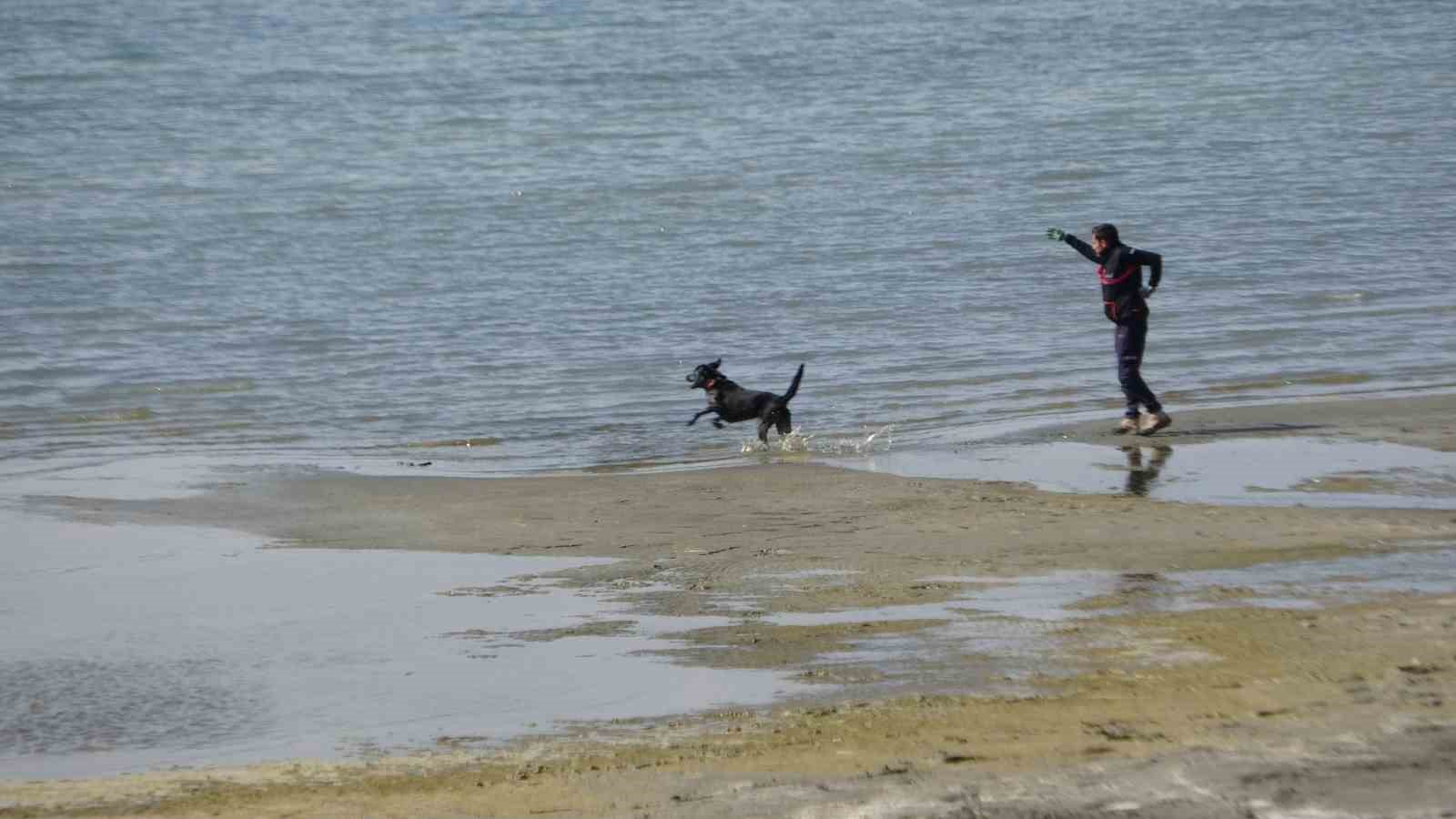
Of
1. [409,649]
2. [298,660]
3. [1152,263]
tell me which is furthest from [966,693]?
[1152,263]

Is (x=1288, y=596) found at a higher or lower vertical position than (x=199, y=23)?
lower

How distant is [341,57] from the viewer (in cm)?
4222

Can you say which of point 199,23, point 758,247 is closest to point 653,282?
point 758,247

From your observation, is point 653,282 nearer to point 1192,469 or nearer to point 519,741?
point 1192,469

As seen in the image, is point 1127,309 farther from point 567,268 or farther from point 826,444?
point 567,268

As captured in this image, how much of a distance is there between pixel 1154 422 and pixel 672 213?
14.6m

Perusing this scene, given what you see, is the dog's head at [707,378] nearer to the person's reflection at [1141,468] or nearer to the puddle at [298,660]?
the person's reflection at [1141,468]

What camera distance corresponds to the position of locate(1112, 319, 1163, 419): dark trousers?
42.0ft

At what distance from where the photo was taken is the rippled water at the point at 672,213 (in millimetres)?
16109

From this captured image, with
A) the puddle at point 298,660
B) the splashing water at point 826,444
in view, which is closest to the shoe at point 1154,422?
the splashing water at point 826,444

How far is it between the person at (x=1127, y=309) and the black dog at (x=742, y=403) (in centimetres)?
216

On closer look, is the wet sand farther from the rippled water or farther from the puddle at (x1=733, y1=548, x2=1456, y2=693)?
the rippled water

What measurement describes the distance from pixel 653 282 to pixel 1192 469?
37.2 ft

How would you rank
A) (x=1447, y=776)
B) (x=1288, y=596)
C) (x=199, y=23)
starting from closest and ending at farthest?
1. (x=1447, y=776)
2. (x=1288, y=596)
3. (x=199, y=23)
